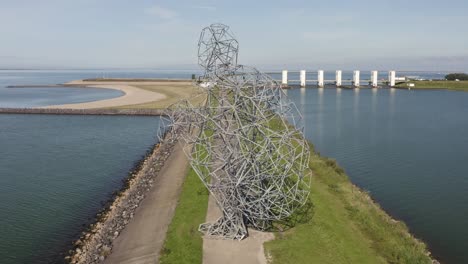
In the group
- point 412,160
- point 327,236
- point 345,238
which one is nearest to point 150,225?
point 327,236

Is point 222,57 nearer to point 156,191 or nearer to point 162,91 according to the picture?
point 156,191

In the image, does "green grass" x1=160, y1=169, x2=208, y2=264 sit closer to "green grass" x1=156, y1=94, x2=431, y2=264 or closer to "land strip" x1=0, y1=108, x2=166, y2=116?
"green grass" x1=156, y1=94, x2=431, y2=264

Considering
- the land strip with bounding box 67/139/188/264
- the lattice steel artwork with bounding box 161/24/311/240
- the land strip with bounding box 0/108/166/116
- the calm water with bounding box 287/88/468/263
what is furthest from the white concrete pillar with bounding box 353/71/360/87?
the lattice steel artwork with bounding box 161/24/311/240

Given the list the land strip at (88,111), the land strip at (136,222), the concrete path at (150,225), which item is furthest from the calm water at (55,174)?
the land strip at (88,111)

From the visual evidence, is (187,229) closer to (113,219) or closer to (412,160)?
(113,219)

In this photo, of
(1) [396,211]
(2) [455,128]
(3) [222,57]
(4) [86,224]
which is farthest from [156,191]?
(2) [455,128]
